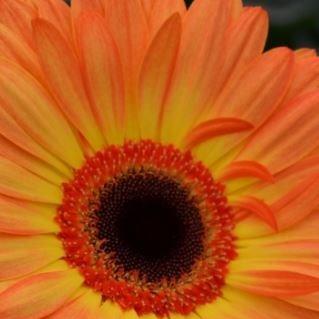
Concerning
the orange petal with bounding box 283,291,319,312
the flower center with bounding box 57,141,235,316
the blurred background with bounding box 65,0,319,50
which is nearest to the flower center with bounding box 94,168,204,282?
the flower center with bounding box 57,141,235,316

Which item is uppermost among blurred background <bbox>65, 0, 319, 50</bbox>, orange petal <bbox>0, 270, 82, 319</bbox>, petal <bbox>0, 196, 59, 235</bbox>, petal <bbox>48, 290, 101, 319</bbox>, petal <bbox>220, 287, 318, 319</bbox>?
blurred background <bbox>65, 0, 319, 50</bbox>

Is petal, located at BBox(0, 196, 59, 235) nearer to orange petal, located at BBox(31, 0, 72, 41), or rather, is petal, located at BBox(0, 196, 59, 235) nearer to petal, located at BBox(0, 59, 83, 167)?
petal, located at BBox(0, 59, 83, 167)

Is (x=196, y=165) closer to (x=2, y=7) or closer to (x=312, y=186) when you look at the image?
(x=312, y=186)

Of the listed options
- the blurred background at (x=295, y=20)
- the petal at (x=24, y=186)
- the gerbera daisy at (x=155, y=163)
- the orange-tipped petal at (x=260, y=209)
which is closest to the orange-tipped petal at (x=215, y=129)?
the gerbera daisy at (x=155, y=163)

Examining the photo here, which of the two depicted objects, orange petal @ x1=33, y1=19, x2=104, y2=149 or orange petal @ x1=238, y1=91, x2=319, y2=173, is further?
orange petal @ x1=238, y1=91, x2=319, y2=173

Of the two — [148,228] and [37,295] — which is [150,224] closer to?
[148,228]

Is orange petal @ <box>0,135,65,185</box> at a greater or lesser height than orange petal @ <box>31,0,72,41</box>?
lesser

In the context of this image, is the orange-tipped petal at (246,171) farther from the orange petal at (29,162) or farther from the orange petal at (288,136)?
the orange petal at (29,162)
